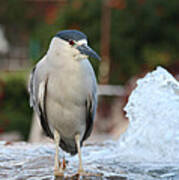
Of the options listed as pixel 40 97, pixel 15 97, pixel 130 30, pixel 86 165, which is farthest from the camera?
pixel 130 30

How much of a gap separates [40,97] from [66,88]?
228 millimetres

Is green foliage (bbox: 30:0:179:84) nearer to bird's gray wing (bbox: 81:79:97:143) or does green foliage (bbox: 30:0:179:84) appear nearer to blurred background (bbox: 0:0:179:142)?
blurred background (bbox: 0:0:179:142)

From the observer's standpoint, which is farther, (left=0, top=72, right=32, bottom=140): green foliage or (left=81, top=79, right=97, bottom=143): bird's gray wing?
(left=0, top=72, right=32, bottom=140): green foliage

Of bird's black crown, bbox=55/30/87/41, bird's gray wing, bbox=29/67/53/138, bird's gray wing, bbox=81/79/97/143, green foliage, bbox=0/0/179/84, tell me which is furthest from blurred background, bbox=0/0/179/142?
bird's black crown, bbox=55/30/87/41

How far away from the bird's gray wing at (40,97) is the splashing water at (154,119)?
80 cm

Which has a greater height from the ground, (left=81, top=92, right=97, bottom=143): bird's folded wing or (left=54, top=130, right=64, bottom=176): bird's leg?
(left=81, top=92, right=97, bottom=143): bird's folded wing

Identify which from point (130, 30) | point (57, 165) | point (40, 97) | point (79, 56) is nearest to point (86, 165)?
point (57, 165)

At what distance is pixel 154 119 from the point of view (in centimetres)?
355

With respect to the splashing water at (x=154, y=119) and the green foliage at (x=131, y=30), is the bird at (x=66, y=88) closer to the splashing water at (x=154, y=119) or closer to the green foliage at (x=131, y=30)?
the splashing water at (x=154, y=119)

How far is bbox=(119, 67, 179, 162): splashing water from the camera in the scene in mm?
3404

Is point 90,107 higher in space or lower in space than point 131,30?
lower

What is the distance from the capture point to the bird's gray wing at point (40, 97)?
278 cm

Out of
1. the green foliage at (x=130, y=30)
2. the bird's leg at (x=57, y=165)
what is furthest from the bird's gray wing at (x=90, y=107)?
the green foliage at (x=130, y=30)

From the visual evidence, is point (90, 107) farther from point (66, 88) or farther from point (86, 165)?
point (86, 165)
